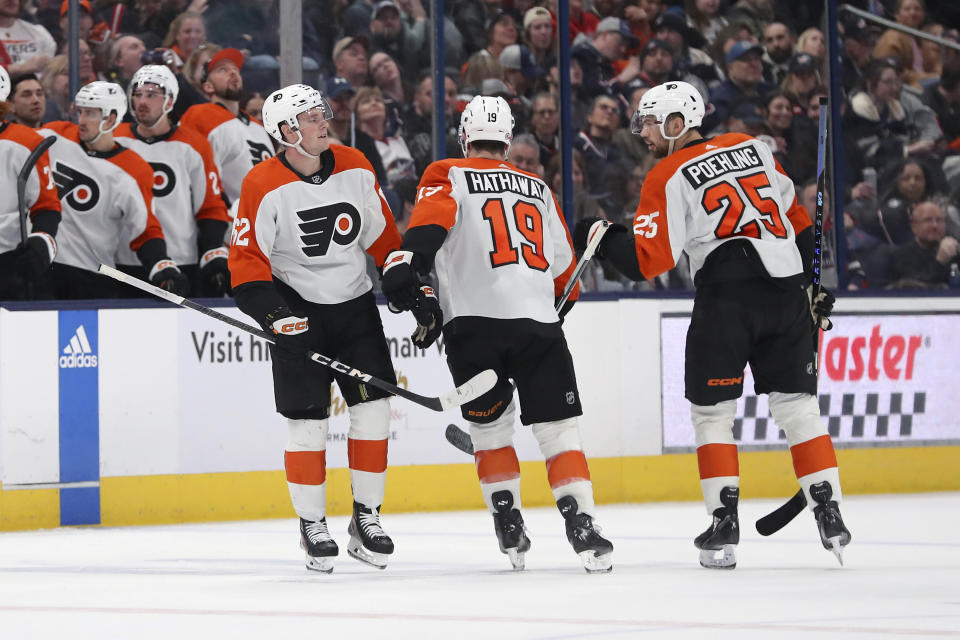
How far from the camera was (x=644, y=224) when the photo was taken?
413cm

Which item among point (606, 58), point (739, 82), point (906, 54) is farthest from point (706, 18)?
point (906, 54)

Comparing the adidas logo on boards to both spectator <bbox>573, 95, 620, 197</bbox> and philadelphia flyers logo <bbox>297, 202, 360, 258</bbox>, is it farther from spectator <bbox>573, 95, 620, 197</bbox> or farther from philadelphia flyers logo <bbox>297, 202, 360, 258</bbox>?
spectator <bbox>573, 95, 620, 197</bbox>

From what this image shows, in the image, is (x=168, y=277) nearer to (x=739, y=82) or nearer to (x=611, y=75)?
(x=611, y=75)

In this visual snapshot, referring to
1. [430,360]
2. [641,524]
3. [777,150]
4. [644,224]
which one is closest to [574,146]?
[777,150]

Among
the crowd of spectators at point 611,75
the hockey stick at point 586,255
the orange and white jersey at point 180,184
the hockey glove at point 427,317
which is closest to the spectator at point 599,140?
the crowd of spectators at point 611,75

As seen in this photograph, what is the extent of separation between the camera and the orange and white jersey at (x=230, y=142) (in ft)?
21.1

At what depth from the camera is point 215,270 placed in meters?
6.08

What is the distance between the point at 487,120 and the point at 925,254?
4.29 m

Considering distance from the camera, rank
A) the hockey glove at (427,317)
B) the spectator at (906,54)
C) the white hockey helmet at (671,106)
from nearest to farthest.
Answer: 1. the hockey glove at (427,317)
2. the white hockey helmet at (671,106)
3. the spectator at (906,54)

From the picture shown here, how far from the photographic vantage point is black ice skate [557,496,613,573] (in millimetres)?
3928

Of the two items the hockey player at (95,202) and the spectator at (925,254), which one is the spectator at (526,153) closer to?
the spectator at (925,254)

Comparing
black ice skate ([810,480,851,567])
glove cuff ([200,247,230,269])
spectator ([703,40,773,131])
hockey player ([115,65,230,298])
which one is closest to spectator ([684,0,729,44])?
→ spectator ([703,40,773,131])

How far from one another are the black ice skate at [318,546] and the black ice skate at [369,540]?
3.8 inches

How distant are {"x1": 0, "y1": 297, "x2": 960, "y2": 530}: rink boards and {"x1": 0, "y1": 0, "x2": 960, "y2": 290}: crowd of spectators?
4.20 feet
